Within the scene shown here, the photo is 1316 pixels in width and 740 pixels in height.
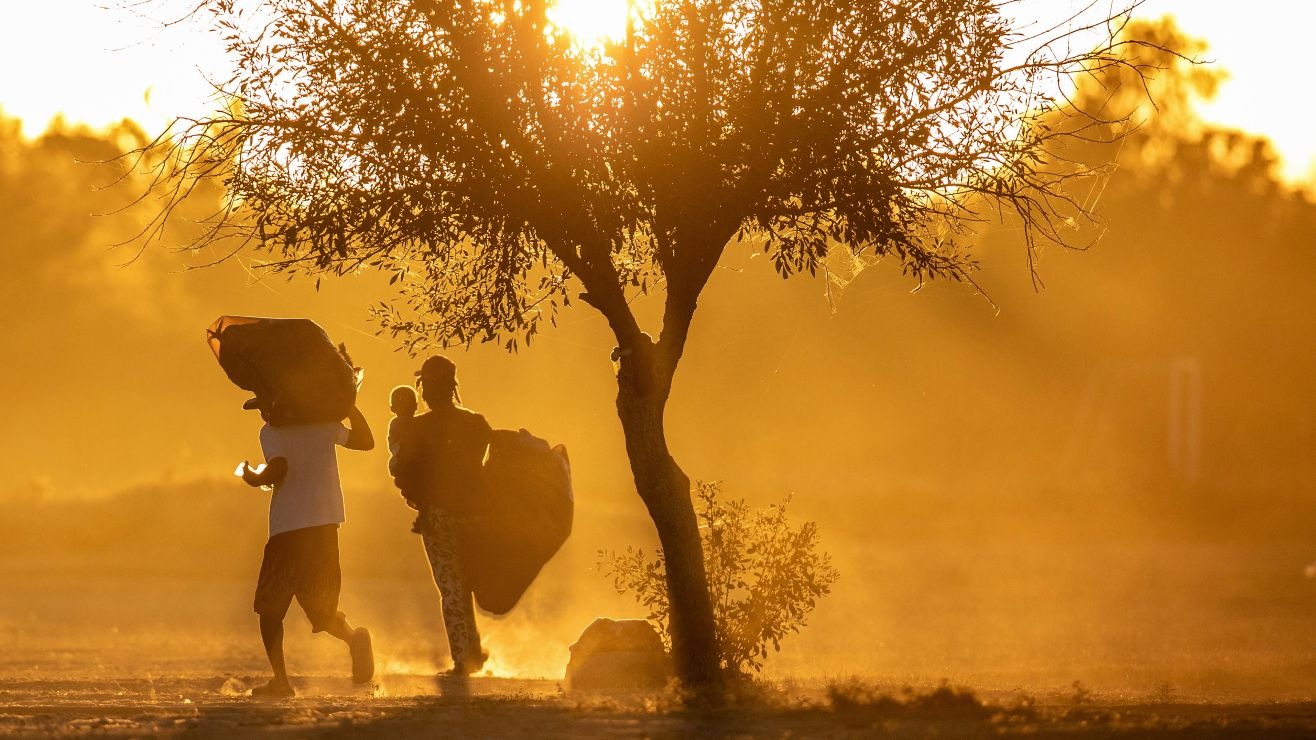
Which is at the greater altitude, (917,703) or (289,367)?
(289,367)

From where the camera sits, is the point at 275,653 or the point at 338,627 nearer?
the point at 275,653

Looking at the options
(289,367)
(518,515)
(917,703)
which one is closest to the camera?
(917,703)

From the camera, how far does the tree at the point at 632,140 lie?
38.8 feet

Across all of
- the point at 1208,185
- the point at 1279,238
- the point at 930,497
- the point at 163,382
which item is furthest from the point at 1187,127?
the point at 163,382

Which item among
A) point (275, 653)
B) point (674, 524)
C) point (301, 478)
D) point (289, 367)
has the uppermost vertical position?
point (289, 367)

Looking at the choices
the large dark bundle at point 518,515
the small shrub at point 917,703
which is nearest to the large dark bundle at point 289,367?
the large dark bundle at point 518,515

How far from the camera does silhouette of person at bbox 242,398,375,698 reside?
11.5 meters

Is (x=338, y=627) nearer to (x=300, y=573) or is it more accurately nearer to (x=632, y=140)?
(x=300, y=573)

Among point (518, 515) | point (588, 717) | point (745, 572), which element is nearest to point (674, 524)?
point (745, 572)

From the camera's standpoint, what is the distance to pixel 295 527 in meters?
11.5

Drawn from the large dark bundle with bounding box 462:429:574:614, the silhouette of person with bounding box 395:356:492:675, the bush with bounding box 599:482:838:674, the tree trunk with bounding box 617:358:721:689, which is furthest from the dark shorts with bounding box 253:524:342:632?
the large dark bundle with bounding box 462:429:574:614

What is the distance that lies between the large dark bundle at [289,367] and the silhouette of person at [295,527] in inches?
4.5

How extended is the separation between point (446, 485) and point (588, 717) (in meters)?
3.50

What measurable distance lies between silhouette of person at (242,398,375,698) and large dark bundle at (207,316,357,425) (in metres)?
0.11
